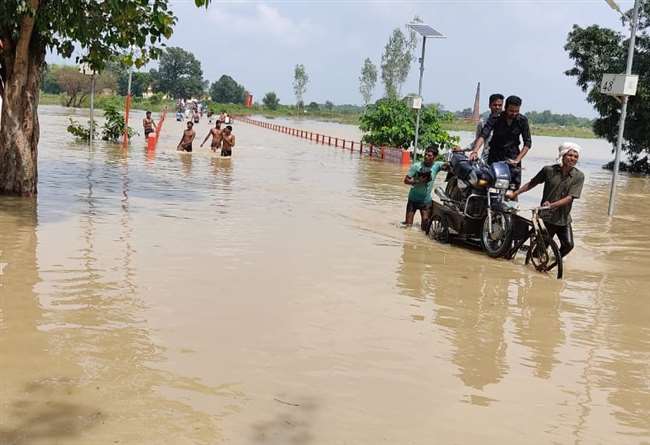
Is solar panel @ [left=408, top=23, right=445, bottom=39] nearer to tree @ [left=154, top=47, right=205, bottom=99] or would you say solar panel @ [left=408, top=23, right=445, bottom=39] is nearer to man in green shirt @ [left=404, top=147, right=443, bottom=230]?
man in green shirt @ [left=404, top=147, right=443, bottom=230]

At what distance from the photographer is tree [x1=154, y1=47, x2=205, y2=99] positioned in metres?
163

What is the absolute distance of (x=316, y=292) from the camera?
7527mm

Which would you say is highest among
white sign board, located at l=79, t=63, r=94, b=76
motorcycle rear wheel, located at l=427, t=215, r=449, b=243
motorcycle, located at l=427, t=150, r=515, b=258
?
white sign board, located at l=79, t=63, r=94, b=76

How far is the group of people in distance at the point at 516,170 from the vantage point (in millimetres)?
9117

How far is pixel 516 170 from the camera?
33.8 ft

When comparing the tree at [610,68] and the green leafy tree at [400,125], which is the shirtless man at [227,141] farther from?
the tree at [610,68]

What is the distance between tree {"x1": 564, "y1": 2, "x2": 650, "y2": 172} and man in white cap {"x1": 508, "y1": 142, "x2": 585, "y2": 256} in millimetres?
29520

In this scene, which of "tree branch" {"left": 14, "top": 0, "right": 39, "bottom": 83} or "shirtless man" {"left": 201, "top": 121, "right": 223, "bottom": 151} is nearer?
"tree branch" {"left": 14, "top": 0, "right": 39, "bottom": 83}

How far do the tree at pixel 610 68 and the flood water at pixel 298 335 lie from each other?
2704cm

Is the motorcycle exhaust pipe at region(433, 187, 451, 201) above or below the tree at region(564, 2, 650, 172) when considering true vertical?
below

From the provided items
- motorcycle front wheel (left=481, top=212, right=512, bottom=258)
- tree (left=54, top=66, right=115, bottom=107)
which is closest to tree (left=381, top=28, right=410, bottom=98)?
tree (left=54, top=66, right=115, bottom=107)

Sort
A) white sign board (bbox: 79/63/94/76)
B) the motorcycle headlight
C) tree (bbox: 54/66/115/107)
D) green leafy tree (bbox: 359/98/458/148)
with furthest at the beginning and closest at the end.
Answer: tree (bbox: 54/66/115/107)
green leafy tree (bbox: 359/98/458/148)
white sign board (bbox: 79/63/94/76)
the motorcycle headlight

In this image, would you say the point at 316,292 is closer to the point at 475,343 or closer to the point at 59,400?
the point at 475,343

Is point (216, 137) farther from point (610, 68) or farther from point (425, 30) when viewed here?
point (610, 68)
